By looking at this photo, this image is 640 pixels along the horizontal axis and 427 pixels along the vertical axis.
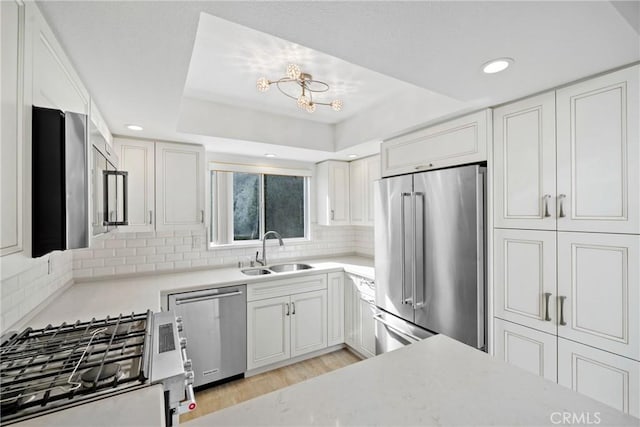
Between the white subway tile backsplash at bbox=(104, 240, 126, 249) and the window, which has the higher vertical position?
the window

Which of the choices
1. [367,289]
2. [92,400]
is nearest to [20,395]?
[92,400]

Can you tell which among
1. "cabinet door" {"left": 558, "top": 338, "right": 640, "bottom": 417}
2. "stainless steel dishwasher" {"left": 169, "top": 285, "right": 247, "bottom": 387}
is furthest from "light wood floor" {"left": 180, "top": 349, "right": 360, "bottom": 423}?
"cabinet door" {"left": 558, "top": 338, "right": 640, "bottom": 417}

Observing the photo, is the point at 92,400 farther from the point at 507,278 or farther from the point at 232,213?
the point at 232,213

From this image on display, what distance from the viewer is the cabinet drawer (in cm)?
269

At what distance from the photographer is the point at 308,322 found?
298 centimetres

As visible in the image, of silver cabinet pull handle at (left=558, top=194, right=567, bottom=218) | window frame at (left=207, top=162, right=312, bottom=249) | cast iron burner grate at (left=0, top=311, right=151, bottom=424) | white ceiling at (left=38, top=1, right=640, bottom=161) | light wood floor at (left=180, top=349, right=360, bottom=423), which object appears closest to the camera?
cast iron burner grate at (left=0, top=311, right=151, bottom=424)

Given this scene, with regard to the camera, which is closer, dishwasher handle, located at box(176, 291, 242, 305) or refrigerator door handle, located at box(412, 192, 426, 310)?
refrigerator door handle, located at box(412, 192, 426, 310)

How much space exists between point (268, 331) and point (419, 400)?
2227mm

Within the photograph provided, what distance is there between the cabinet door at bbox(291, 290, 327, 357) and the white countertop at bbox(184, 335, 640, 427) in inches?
80.9

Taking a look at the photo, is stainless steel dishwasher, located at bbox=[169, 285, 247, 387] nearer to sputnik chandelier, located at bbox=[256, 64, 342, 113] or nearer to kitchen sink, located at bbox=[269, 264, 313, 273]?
kitchen sink, located at bbox=[269, 264, 313, 273]

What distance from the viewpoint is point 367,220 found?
330cm

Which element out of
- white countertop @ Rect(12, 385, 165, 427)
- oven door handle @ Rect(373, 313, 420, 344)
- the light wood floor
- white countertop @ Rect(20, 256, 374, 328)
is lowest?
the light wood floor

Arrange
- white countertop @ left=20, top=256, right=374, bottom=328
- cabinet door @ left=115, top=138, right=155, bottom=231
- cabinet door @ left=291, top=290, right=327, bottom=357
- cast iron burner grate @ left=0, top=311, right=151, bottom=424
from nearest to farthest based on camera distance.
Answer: cast iron burner grate @ left=0, top=311, right=151, bottom=424 < white countertop @ left=20, top=256, right=374, bottom=328 < cabinet door @ left=115, top=138, right=155, bottom=231 < cabinet door @ left=291, top=290, right=327, bottom=357

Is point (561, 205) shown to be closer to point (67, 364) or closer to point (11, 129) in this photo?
point (11, 129)
